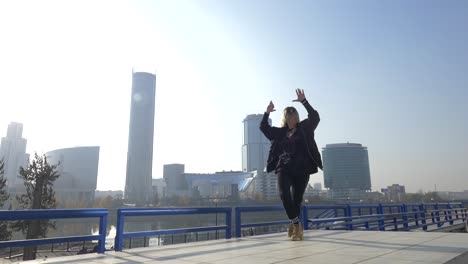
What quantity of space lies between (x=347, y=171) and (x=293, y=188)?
179 metres

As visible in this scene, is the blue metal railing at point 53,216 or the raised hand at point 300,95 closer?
the blue metal railing at point 53,216

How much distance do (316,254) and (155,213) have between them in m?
2.73

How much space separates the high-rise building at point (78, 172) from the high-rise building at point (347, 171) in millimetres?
116109

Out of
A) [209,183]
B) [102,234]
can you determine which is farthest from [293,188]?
[209,183]

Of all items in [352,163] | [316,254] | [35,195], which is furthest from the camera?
[352,163]

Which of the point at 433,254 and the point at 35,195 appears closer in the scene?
the point at 433,254

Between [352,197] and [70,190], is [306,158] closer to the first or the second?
[70,190]

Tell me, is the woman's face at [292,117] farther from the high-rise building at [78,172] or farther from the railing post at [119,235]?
the high-rise building at [78,172]

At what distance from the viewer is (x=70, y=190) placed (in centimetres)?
13700

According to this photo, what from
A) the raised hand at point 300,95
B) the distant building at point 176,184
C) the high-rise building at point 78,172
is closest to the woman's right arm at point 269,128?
the raised hand at point 300,95

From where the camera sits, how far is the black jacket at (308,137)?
5527 mm

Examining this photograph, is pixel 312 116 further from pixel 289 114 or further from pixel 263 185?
pixel 263 185

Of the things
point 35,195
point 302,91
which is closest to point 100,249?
point 302,91

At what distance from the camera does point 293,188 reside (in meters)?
5.60
